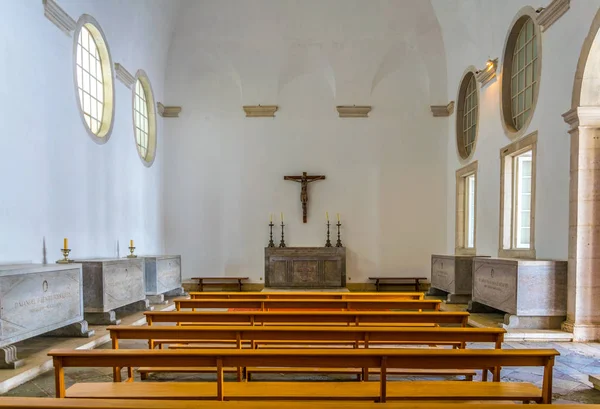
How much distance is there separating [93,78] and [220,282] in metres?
5.76

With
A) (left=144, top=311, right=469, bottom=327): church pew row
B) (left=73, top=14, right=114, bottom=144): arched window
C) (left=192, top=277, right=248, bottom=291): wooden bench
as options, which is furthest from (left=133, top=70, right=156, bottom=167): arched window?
(left=144, top=311, right=469, bottom=327): church pew row

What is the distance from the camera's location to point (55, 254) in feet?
20.0

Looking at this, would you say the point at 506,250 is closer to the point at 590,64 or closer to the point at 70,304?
the point at 590,64

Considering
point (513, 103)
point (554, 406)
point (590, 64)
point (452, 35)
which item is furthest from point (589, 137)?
point (452, 35)

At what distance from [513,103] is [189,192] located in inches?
313

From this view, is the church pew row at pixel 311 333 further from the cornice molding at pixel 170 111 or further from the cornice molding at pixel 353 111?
the cornice molding at pixel 170 111

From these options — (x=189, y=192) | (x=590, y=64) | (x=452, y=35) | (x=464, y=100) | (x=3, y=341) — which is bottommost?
(x=3, y=341)

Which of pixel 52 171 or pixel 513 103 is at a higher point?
pixel 513 103

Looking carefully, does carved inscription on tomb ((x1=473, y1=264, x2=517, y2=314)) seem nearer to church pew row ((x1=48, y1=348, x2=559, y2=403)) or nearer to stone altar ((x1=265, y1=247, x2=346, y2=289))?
church pew row ((x1=48, y1=348, x2=559, y2=403))

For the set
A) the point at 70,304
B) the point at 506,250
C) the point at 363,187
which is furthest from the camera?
the point at 363,187

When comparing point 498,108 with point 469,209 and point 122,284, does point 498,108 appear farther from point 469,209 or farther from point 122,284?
point 122,284

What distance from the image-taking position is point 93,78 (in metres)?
7.69

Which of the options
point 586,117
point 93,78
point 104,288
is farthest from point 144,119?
point 586,117

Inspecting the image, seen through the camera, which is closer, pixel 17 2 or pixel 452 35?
pixel 17 2
